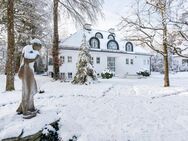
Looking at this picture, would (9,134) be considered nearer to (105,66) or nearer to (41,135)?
(41,135)

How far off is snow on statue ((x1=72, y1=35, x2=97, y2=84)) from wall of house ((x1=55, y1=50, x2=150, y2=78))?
41.2 feet

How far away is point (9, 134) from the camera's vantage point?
556cm

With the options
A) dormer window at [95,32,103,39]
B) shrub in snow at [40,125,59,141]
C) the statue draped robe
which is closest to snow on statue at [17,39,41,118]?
the statue draped robe

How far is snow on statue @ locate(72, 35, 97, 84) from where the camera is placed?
763 inches

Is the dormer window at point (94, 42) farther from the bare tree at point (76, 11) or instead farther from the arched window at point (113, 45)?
the bare tree at point (76, 11)

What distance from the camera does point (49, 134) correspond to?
6.19 metres

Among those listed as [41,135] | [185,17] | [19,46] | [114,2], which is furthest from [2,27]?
[41,135]

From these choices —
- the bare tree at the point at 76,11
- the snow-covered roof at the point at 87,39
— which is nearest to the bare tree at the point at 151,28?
the bare tree at the point at 76,11

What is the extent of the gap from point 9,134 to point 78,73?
14.2 metres

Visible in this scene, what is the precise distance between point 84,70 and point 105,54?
17.3 m

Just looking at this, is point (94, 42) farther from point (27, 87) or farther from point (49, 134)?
point (49, 134)

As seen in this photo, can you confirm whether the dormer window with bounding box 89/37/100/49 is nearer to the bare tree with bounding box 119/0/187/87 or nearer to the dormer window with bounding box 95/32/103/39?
the dormer window with bounding box 95/32/103/39

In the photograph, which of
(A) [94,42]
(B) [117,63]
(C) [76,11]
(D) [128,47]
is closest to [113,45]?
(B) [117,63]

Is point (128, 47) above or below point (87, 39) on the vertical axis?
below
